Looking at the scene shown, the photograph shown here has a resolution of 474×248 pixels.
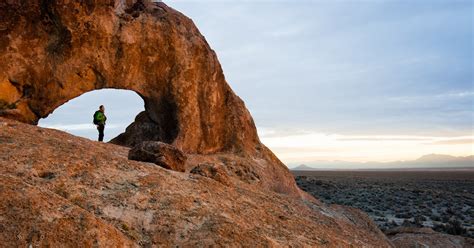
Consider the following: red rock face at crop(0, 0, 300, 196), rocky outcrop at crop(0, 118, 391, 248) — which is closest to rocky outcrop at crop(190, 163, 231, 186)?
rocky outcrop at crop(0, 118, 391, 248)

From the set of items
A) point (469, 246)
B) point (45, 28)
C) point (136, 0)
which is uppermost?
point (136, 0)

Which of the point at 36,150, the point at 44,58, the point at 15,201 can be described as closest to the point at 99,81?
the point at 44,58

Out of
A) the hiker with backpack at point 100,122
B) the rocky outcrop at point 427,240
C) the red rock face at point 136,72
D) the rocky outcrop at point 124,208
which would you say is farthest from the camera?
the hiker with backpack at point 100,122

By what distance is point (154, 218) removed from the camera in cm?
689

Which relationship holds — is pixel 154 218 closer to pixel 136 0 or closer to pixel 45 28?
pixel 45 28

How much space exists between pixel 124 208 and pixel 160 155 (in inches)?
111

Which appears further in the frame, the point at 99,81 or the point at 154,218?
the point at 99,81

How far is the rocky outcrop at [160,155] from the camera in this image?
962cm

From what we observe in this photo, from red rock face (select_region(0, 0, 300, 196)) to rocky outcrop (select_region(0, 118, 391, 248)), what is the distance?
5.14 m

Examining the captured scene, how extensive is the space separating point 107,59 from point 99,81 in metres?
0.85

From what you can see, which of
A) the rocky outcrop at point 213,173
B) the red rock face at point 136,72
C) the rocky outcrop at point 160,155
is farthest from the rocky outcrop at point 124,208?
the red rock face at point 136,72

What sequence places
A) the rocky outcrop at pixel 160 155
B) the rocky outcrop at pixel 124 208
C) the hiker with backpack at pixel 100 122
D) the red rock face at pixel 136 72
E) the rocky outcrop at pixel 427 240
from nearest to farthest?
the rocky outcrop at pixel 124 208 < the rocky outcrop at pixel 160 155 < the rocky outcrop at pixel 427 240 < the red rock face at pixel 136 72 < the hiker with backpack at pixel 100 122

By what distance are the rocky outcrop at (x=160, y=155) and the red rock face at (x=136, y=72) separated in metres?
5.41

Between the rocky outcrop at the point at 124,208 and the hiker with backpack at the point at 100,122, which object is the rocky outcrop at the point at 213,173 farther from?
the hiker with backpack at the point at 100,122
